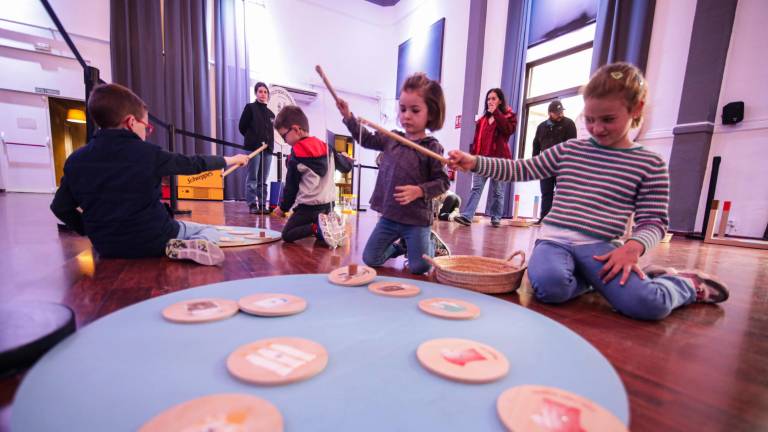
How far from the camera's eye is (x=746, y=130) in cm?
277

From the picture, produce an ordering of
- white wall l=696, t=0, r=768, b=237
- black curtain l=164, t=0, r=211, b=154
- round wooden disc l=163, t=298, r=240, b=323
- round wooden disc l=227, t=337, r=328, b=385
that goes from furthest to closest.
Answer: black curtain l=164, t=0, r=211, b=154
white wall l=696, t=0, r=768, b=237
round wooden disc l=163, t=298, r=240, b=323
round wooden disc l=227, t=337, r=328, b=385

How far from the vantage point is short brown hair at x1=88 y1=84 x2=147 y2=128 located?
125 centimetres

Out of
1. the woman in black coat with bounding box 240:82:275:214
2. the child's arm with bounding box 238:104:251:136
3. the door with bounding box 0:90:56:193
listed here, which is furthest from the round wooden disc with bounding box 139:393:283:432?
the door with bounding box 0:90:56:193

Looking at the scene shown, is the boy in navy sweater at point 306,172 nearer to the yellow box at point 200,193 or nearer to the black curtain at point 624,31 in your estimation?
the black curtain at point 624,31

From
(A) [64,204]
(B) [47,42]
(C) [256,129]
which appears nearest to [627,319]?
(A) [64,204]

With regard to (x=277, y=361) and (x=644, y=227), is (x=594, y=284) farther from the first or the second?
(x=277, y=361)

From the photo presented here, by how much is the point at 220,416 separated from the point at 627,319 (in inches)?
41.6

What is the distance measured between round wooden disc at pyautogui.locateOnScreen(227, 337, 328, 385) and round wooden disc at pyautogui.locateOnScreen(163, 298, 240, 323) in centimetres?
17

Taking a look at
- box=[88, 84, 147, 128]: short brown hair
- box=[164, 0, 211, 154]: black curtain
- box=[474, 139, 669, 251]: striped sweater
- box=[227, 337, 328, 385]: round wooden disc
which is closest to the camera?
box=[227, 337, 328, 385]: round wooden disc

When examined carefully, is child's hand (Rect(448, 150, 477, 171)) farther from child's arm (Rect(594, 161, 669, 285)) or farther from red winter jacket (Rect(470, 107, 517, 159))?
red winter jacket (Rect(470, 107, 517, 159))

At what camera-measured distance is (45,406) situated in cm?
42

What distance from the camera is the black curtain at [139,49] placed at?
4391 mm

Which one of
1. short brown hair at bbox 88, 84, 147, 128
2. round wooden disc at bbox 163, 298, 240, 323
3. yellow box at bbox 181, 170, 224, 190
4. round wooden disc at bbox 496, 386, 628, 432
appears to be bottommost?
round wooden disc at bbox 163, 298, 240, 323

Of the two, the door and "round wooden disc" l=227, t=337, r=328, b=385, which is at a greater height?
the door
